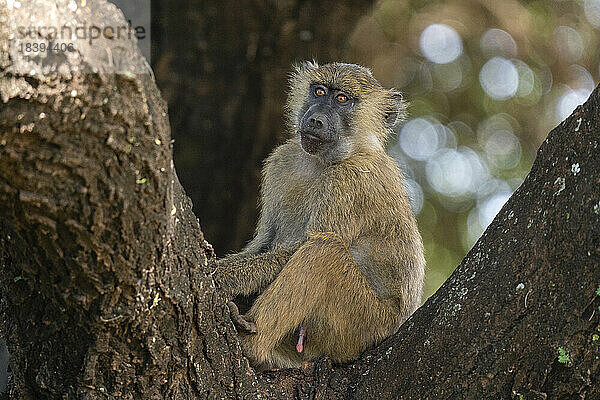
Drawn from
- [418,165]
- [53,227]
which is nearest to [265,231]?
[53,227]

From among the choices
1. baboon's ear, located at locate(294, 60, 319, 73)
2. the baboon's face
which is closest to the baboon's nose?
the baboon's face

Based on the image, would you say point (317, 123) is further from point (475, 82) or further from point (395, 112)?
point (475, 82)

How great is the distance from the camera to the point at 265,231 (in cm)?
563

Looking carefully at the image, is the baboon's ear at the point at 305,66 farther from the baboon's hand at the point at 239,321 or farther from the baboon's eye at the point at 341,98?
the baboon's hand at the point at 239,321

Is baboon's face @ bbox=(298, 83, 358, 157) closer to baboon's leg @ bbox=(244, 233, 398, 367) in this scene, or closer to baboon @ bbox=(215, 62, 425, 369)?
baboon @ bbox=(215, 62, 425, 369)

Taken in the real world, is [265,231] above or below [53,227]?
below

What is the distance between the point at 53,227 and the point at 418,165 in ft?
30.9

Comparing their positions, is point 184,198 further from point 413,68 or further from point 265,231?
point 413,68

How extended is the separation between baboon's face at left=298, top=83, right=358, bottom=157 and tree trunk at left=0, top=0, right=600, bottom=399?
1820 millimetres

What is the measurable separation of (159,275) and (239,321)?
1020mm

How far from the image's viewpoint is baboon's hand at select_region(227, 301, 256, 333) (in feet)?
13.0

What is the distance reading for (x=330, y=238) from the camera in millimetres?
4531

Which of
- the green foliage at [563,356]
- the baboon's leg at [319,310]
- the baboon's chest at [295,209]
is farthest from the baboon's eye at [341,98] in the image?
the green foliage at [563,356]

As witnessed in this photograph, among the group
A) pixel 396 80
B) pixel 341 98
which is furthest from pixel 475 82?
pixel 341 98
